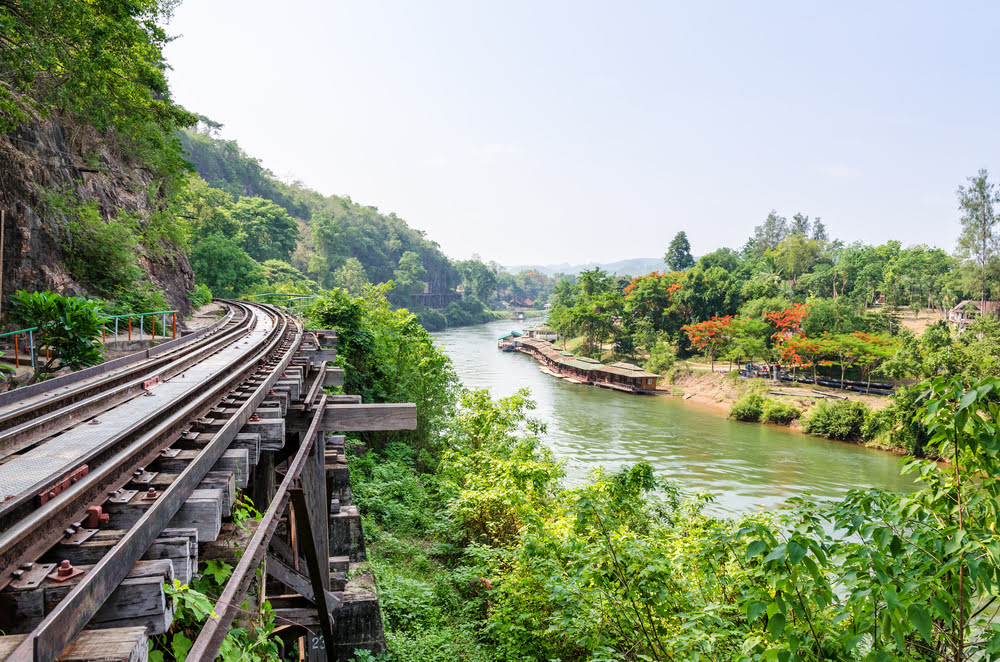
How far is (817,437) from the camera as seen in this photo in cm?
2736

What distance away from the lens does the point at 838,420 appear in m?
26.8

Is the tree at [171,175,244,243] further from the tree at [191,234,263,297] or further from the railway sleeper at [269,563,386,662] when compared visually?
the railway sleeper at [269,563,386,662]

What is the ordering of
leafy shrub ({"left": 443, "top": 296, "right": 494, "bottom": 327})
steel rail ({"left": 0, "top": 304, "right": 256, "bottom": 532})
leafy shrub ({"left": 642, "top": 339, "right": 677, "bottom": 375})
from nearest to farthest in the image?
steel rail ({"left": 0, "top": 304, "right": 256, "bottom": 532}) < leafy shrub ({"left": 642, "top": 339, "right": 677, "bottom": 375}) < leafy shrub ({"left": 443, "top": 296, "right": 494, "bottom": 327})

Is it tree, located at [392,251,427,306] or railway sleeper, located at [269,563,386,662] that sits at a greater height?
tree, located at [392,251,427,306]

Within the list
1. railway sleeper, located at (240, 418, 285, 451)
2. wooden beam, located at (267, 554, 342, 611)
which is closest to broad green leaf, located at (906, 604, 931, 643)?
railway sleeper, located at (240, 418, 285, 451)

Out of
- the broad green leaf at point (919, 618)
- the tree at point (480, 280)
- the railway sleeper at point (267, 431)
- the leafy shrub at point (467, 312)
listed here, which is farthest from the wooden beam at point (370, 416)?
the tree at point (480, 280)

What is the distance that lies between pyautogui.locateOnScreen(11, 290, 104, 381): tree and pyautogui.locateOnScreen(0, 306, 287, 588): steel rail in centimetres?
725

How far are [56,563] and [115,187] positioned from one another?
836 inches

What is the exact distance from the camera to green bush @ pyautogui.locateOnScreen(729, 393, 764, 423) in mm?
30594

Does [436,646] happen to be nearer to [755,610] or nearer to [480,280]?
[755,610]

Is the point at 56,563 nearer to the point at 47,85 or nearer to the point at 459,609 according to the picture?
the point at 459,609

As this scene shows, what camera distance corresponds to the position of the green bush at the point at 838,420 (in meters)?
26.5

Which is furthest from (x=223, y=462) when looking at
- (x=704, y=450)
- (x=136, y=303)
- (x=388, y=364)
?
(x=704, y=450)

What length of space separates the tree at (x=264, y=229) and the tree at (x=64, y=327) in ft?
150
